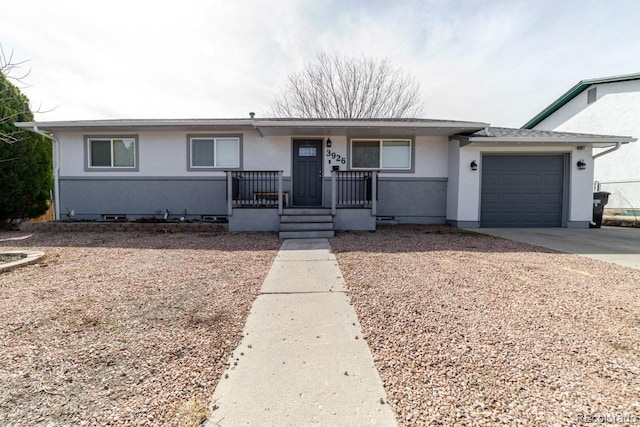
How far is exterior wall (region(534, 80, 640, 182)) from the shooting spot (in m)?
12.8

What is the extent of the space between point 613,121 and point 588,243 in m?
11.6

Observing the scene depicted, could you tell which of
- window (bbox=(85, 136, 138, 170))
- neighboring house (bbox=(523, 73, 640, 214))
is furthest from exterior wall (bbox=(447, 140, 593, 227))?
window (bbox=(85, 136, 138, 170))

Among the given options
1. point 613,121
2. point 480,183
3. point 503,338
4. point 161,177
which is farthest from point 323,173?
point 613,121

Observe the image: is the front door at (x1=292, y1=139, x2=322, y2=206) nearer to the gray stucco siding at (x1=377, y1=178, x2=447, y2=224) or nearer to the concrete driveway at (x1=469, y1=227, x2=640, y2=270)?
the gray stucco siding at (x1=377, y1=178, x2=447, y2=224)

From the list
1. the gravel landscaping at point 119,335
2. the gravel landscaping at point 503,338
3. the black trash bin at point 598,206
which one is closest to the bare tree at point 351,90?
the black trash bin at point 598,206

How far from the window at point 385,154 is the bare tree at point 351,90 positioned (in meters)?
10.0

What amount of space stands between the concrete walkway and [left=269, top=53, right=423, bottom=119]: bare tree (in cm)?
1693

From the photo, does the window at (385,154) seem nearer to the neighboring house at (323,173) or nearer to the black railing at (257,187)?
the neighboring house at (323,173)

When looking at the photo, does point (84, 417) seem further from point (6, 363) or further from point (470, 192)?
point (470, 192)

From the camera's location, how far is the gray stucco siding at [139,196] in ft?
29.0

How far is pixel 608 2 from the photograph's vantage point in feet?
23.7

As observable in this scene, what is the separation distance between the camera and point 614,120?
1366cm

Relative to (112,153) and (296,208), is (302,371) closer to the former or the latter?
(296,208)

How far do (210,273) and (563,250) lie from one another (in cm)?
595
